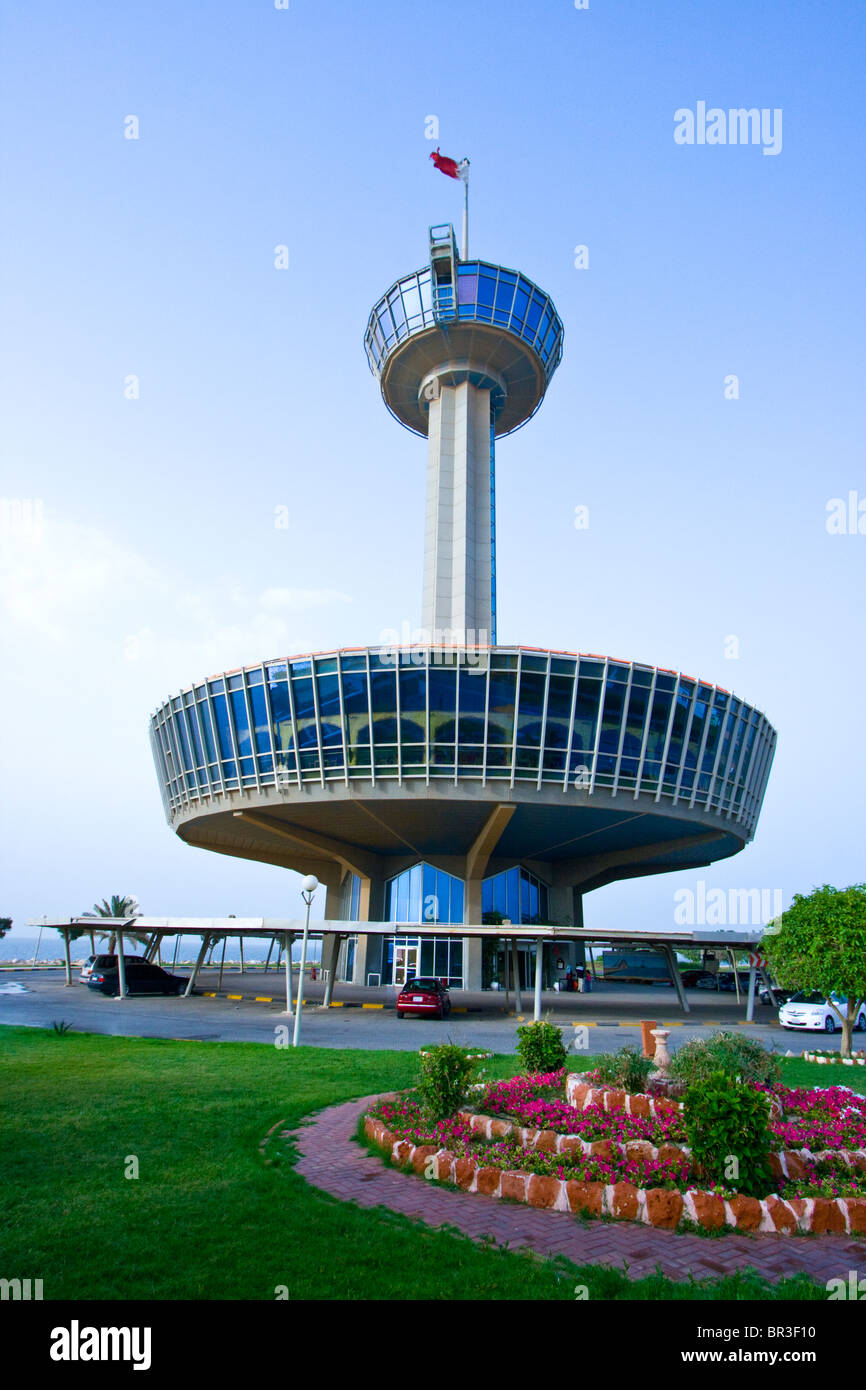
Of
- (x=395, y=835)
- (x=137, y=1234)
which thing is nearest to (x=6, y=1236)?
(x=137, y=1234)

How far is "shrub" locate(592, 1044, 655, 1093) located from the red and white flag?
198 ft

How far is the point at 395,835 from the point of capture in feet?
154

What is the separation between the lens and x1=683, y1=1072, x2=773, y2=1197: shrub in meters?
8.00

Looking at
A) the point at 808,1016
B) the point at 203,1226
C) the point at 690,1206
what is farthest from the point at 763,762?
the point at 203,1226

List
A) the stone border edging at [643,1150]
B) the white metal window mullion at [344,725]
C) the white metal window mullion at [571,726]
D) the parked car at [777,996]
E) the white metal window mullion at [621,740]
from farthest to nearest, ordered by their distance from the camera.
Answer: the parked car at [777,996] → the white metal window mullion at [621,740] → the white metal window mullion at [344,725] → the white metal window mullion at [571,726] → the stone border edging at [643,1150]

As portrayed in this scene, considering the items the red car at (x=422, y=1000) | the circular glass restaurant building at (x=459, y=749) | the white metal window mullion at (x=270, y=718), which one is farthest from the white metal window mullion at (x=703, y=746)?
the white metal window mullion at (x=270, y=718)

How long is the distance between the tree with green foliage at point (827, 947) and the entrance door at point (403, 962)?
30.3 meters

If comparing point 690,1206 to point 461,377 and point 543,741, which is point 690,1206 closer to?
point 543,741

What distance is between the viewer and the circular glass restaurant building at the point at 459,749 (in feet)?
127

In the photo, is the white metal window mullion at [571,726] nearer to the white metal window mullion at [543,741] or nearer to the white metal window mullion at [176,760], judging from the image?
the white metal window mullion at [543,741]

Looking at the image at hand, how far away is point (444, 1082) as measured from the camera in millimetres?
10984

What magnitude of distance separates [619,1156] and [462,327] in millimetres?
55769
